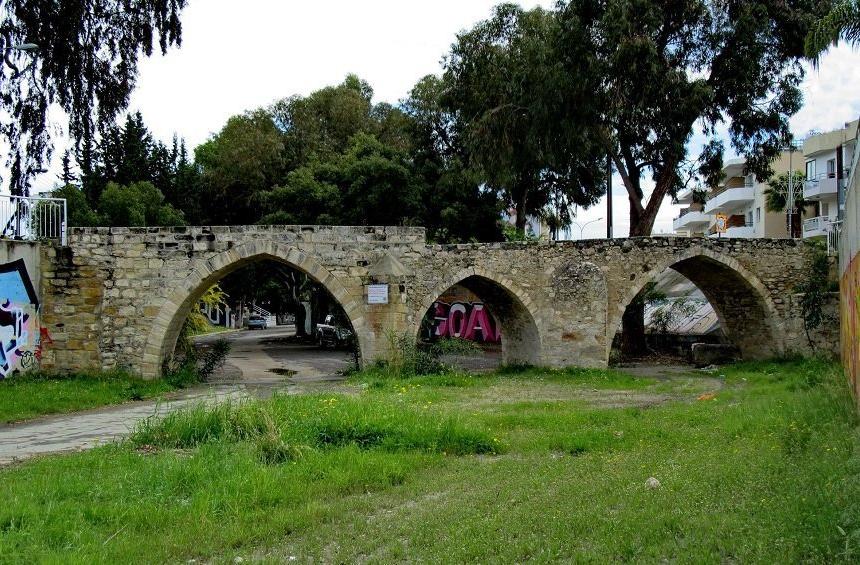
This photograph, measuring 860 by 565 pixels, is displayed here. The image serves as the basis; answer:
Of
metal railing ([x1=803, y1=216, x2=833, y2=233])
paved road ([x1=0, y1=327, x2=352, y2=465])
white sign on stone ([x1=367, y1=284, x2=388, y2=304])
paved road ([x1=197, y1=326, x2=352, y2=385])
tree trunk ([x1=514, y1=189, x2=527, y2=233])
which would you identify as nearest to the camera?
paved road ([x1=0, y1=327, x2=352, y2=465])

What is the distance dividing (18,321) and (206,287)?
3.59 m

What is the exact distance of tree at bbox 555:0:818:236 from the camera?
1761 cm

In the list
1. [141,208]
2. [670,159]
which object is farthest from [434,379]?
[141,208]

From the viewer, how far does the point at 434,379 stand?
46.6ft

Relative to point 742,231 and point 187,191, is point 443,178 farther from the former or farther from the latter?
→ point 742,231

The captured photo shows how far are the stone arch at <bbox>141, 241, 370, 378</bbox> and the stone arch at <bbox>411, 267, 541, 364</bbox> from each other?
158cm

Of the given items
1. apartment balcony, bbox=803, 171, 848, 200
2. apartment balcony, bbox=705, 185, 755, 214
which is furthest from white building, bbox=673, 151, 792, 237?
apartment balcony, bbox=803, 171, 848, 200

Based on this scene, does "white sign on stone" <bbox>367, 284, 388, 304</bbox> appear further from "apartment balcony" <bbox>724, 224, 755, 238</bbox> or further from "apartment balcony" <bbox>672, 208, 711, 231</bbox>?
"apartment balcony" <bbox>672, 208, 711, 231</bbox>

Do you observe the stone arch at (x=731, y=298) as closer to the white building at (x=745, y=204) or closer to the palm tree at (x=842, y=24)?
the palm tree at (x=842, y=24)

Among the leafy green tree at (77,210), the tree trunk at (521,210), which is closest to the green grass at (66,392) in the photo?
the leafy green tree at (77,210)

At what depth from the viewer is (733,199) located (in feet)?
155

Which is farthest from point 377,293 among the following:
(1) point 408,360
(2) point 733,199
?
(2) point 733,199

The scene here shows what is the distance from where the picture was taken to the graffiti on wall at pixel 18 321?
13.4 metres

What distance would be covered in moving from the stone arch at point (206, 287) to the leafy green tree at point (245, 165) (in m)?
13.3
